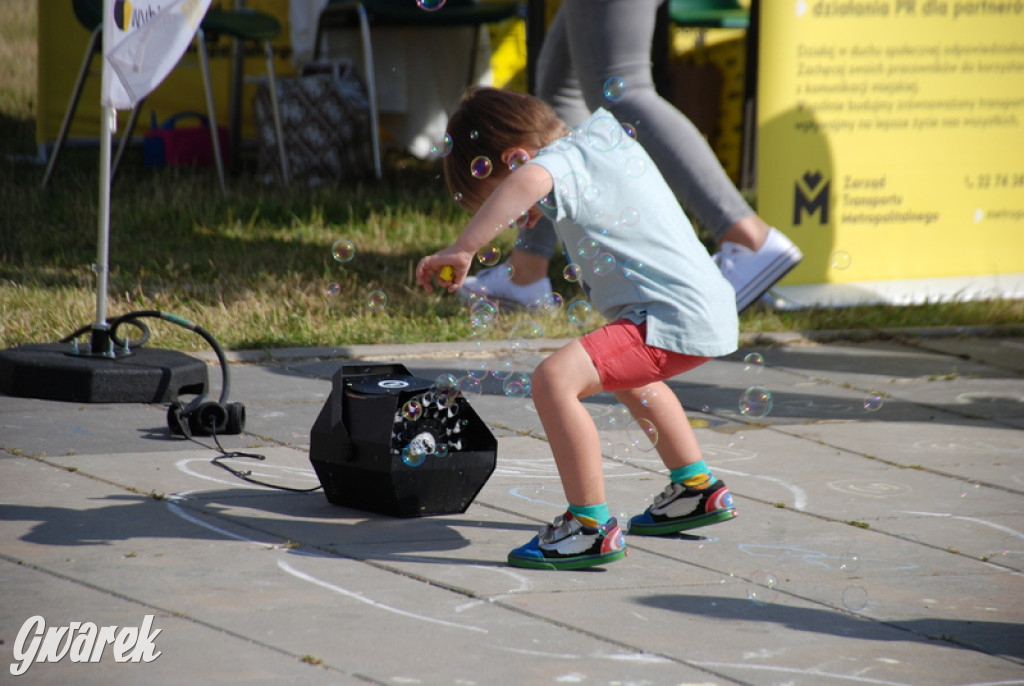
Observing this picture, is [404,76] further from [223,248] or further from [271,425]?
[271,425]

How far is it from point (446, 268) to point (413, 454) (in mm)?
494

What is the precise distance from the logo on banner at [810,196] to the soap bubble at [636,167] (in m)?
3.16

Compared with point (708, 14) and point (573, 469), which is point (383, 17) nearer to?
point (708, 14)

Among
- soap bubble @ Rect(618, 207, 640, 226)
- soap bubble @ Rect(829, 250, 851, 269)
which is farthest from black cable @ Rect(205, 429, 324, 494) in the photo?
soap bubble @ Rect(829, 250, 851, 269)

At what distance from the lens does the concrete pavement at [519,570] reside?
226 centimetres

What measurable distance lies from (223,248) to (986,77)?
386cm

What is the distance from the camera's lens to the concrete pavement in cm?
226

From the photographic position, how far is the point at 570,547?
9.18ft

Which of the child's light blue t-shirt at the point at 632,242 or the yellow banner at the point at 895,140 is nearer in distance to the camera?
the child's light blue t-shirt at the point at 632,242

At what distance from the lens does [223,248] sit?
6484mm

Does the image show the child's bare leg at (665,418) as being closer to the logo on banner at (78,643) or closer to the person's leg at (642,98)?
the logo on banner at (78,643)

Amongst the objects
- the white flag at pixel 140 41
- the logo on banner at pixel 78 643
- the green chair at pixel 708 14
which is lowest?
the logo on banner at pixel 78 643

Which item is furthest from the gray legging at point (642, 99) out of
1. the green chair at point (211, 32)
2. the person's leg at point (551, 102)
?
the green chair at point (211, 32)

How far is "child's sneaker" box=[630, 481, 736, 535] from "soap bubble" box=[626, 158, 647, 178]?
773mm
